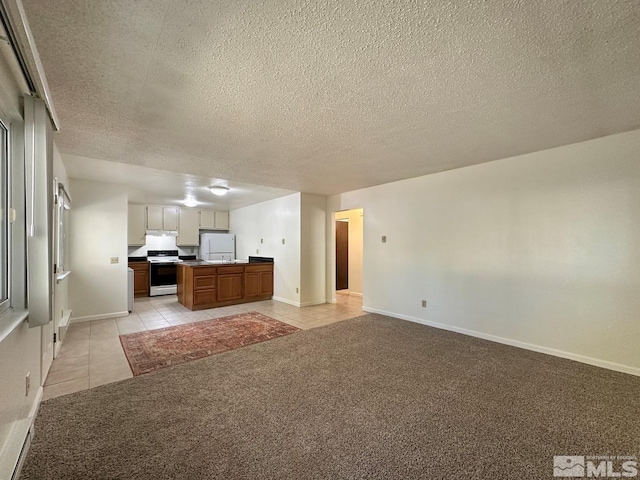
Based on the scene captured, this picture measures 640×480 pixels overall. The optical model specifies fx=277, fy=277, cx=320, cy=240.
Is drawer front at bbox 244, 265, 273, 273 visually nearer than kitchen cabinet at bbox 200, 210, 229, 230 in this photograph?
Yes

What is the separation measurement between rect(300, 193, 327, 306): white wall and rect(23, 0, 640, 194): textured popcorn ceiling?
2.69 metres

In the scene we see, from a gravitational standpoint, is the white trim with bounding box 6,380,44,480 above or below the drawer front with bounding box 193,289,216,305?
below

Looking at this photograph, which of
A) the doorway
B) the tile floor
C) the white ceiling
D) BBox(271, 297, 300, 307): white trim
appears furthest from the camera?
the doorway

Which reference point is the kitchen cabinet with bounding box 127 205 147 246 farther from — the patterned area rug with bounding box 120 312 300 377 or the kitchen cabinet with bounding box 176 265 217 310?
the patterned area rug with bounding box 120 312 300 377

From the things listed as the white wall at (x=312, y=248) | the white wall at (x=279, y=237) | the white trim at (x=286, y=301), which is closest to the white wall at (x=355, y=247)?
the white wall at (x=312, y=248)

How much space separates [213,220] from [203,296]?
3.51m

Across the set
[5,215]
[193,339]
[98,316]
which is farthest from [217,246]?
[5,215]

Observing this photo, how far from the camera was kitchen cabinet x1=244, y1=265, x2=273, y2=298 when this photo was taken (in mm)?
6004

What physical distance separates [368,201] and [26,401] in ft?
15.6

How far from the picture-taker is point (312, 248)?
5.85 metres

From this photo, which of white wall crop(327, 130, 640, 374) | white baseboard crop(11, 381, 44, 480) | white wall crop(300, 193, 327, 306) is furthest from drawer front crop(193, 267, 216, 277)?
white wall crop(327, 130, 640, 374)

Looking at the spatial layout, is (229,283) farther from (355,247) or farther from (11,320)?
(11,320)

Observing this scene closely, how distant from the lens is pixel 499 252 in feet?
11.6

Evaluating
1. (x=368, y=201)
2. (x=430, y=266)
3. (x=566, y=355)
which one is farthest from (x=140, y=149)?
(x=566, y=355)
